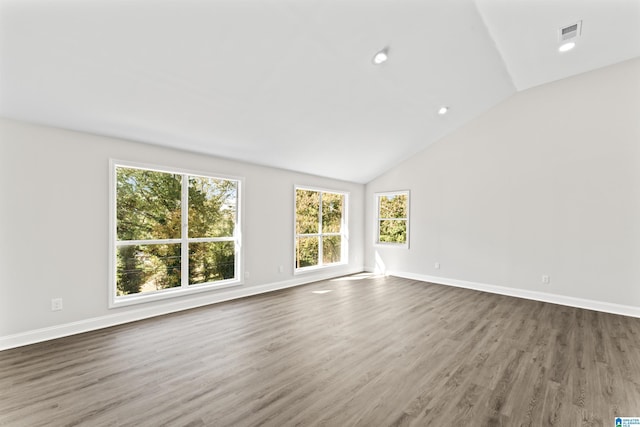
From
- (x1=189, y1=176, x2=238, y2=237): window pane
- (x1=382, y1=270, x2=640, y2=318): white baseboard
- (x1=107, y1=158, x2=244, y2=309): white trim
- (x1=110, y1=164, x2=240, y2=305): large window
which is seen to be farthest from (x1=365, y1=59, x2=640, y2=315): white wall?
(x1=110, y1=164, x2=240, y2=305): large window

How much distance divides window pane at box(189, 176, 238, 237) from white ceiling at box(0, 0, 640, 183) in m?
0.52

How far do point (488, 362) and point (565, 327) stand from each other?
171cm

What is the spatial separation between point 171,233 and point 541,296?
5873 mm

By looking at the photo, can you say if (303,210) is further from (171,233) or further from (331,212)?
(171,233)

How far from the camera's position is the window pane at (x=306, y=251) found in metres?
5.84

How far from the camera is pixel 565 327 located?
3479mm

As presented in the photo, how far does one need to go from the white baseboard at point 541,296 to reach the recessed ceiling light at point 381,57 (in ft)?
14.2

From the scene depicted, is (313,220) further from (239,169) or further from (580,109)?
(580,109)

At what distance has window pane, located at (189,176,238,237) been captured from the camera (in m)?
Result: 4.27

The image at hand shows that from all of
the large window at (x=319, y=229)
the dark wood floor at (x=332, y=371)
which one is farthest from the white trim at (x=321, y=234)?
the dark wood floor at (x=332, y=371)

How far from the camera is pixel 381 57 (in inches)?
125

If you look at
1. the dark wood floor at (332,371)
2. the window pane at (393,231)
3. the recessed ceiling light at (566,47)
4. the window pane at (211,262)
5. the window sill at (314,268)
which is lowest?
the dark wood floor at (332,371)

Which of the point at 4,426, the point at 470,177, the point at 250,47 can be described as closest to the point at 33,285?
the point at 4,426

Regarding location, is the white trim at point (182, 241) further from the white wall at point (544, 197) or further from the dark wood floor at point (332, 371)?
the white wall at point (544, 197)
